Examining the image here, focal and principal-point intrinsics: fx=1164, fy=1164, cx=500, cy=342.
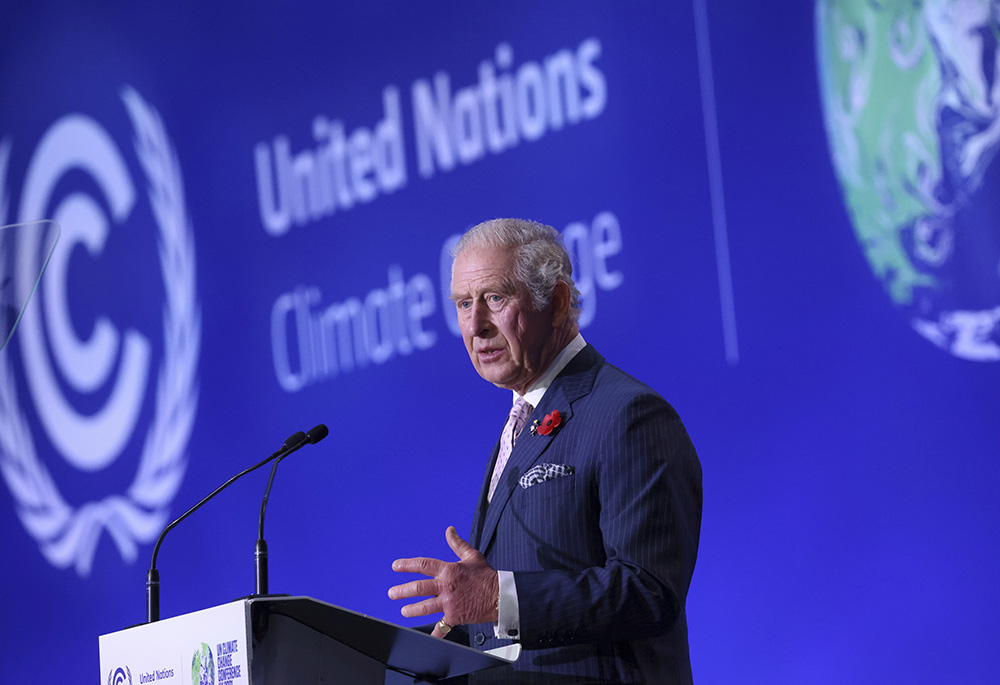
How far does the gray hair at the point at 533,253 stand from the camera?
259 cm

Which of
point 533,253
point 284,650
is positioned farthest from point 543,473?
point 284,650

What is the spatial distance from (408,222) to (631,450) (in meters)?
2.33

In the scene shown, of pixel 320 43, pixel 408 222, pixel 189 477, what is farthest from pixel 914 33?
pixel 189 477

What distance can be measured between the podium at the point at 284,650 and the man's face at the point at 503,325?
701mm

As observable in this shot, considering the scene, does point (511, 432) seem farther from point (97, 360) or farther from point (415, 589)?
point (97, 360)

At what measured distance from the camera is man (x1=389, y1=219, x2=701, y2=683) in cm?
202

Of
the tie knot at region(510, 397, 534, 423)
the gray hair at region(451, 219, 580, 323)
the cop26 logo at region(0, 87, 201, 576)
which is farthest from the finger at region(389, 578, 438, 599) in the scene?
the cop26 logo at region(0, 87, 201, 576)

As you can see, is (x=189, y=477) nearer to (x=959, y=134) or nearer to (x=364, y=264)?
(x=364, y=264)

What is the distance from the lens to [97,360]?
523 cm

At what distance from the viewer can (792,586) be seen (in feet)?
10.7

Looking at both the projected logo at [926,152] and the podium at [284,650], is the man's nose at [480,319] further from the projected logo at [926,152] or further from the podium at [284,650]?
the projected logo at [926,152]

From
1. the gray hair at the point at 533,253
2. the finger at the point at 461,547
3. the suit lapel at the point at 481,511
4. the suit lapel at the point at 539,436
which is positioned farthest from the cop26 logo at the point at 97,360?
the finger at the point at 461,547

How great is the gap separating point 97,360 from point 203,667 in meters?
3.58

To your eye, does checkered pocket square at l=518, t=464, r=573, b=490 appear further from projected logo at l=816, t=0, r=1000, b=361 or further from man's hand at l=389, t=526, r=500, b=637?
projected logo at l=816, t=0, r=1000, b=361
